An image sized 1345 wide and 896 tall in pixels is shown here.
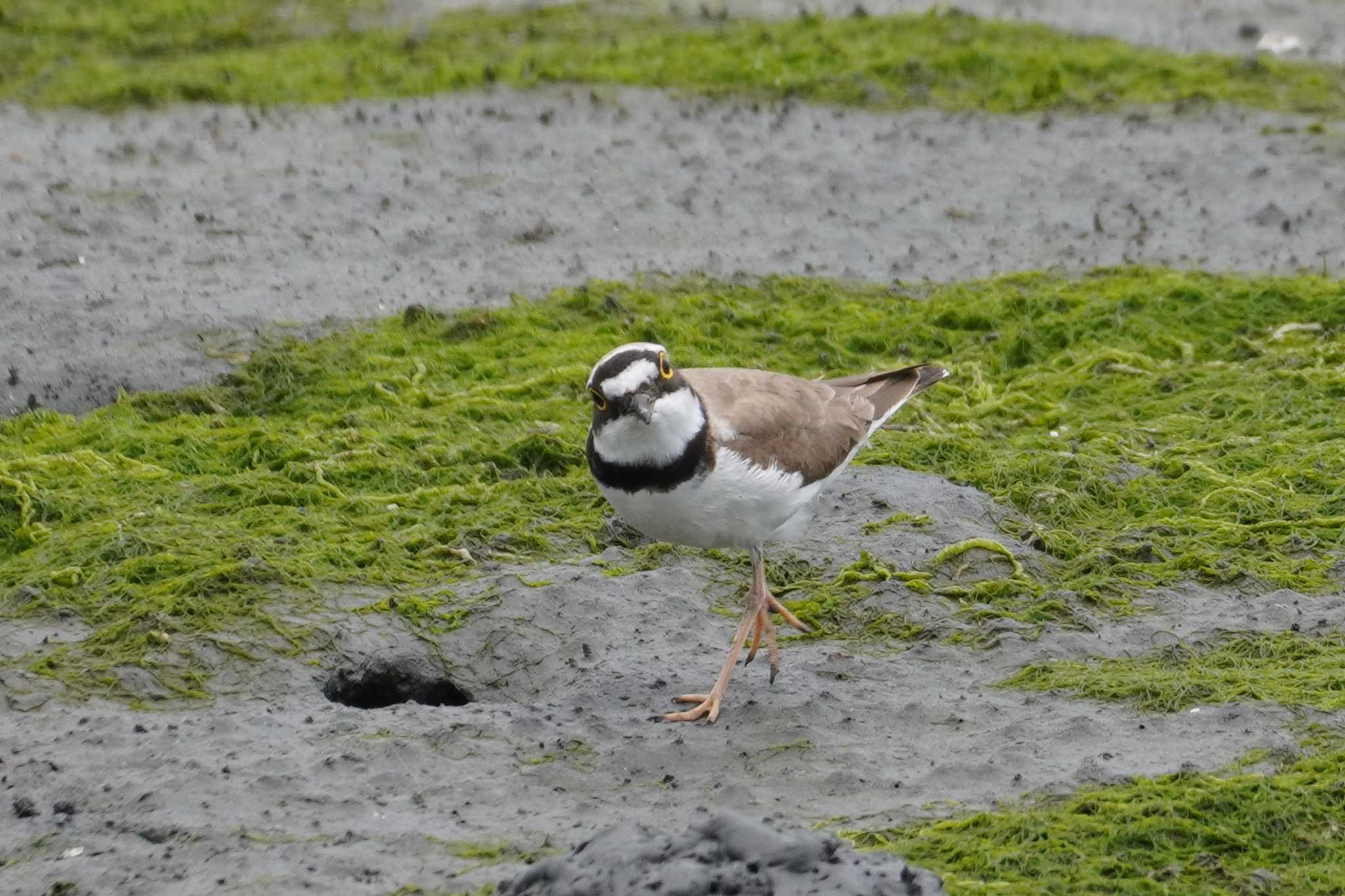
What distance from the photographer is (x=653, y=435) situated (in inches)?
259

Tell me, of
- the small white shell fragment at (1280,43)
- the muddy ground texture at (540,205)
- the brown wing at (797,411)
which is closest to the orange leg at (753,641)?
the brown wing at (797,411)

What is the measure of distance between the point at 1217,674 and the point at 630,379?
9.00 ft

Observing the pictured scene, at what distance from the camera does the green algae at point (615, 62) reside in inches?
621

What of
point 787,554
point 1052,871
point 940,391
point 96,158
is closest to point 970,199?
point 940,391

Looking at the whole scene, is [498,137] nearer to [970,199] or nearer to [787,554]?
[970,199]

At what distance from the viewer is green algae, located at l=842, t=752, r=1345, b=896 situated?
5.61 meters

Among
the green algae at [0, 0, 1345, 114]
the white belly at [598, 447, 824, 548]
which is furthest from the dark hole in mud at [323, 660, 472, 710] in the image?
the green algae at [0, 0, 1345, 114]

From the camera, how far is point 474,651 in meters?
7.64

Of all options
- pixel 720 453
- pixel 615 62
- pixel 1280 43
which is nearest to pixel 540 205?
pixel 615 62

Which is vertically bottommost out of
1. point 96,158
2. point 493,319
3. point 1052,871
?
point 1052,871

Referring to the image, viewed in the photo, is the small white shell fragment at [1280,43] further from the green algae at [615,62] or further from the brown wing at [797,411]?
the brown wing at [797,411]

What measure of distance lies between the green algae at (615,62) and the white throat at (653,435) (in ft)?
31.3

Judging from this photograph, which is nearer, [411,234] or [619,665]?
[619,665]

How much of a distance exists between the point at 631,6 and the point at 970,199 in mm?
6758
